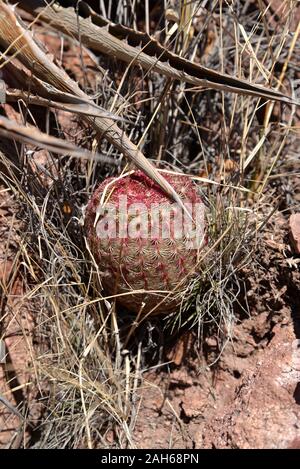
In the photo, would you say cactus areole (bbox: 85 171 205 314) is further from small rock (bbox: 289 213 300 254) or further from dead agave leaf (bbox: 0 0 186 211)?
small rock (bbox: 289 213 300 254)

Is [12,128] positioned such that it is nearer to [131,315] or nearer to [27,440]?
[131,315]

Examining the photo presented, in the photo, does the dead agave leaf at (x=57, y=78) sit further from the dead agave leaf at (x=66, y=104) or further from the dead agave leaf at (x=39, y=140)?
the dead agave leaf at (x=39, y=140)

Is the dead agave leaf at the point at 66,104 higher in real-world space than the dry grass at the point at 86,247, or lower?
higher

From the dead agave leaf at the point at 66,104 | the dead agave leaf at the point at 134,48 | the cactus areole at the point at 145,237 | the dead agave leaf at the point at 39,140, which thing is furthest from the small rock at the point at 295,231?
the dead agave leaf at the point at 39,140

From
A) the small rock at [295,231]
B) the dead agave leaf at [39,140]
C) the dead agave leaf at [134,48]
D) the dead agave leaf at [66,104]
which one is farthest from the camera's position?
the small rock at [295,231]

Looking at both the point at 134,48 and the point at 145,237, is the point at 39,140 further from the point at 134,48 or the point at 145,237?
the point at 134,48

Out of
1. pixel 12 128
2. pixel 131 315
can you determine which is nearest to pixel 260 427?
pixel 131 315

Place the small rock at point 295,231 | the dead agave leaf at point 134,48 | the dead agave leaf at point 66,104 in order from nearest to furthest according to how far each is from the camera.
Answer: the dead agave leaf at point 66,104 < the dead agave leaf at point 134,48 < the small rock at point 295,231
